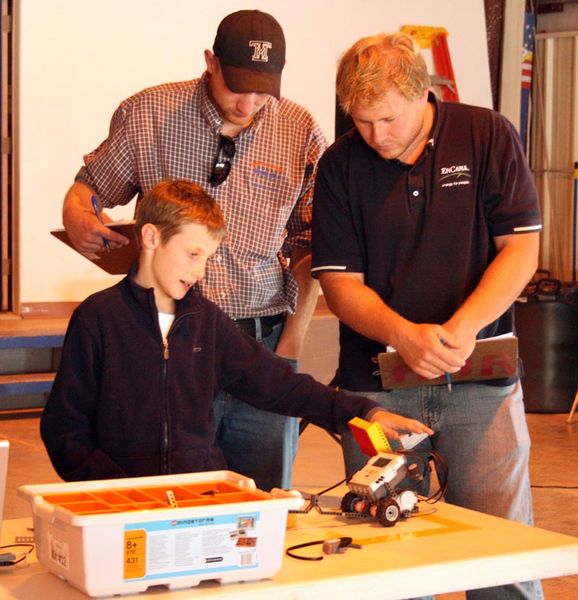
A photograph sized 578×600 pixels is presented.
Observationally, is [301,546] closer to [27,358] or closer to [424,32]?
[27,358]

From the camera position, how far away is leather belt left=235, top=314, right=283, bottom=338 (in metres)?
2.78

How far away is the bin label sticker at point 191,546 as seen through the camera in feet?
5.52

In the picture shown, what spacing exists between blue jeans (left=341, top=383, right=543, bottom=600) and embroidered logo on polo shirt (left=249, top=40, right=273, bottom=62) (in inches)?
32.8

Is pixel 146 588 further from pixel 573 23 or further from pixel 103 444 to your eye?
pixel 573 23

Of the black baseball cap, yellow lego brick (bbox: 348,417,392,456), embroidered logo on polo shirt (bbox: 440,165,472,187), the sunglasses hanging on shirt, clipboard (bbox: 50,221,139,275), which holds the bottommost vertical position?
yellow lego brick (bbox: 348,417,392,456)

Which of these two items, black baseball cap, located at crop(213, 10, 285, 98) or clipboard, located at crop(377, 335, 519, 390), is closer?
clipboard, located at crop(377, 335, 519, 390)

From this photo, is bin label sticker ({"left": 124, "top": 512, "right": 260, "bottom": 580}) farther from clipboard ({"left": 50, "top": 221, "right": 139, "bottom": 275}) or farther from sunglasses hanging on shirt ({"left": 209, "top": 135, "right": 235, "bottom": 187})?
sunglasses hanging on shirt ({"left": 209, "top": 135, "right": 235, "bottom": 187})

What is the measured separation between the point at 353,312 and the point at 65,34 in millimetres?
5524

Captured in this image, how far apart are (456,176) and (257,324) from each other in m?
0.63

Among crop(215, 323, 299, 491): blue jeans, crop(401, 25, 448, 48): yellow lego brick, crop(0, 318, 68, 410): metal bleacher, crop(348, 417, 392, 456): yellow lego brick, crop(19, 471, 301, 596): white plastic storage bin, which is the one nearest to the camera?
crop(19, 471, 301, 596): white plastic storage bin

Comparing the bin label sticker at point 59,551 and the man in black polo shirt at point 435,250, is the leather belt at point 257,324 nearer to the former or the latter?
the man in black polo shirt at point 435,250

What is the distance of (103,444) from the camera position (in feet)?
7.66

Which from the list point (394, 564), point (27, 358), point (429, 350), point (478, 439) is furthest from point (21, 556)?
point (27, 358)

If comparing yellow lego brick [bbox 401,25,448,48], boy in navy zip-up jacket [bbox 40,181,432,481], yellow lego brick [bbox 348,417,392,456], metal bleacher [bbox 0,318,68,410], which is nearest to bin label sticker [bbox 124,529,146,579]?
boy in navy zip-up jacket [bbox 40,181,432,481]
